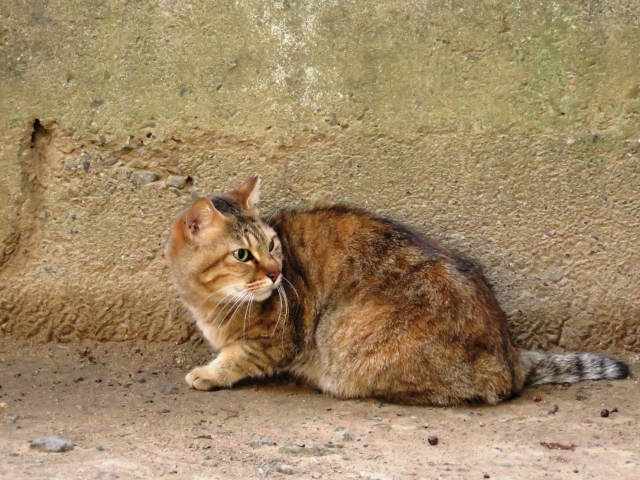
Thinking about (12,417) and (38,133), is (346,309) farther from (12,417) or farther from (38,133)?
(38,133)

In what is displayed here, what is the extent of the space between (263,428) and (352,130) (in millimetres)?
1767

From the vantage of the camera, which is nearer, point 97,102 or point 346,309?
point 346,309

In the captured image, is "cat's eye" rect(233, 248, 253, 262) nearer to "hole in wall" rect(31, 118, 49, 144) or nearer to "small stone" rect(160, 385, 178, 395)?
"small stone" rect(160, 385, 178, 395)

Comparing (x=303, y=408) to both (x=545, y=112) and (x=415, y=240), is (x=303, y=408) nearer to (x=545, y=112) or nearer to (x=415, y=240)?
(x=415, y=240)

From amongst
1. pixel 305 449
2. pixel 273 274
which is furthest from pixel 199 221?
pixel 305 449

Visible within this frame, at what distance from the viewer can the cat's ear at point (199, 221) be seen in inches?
174

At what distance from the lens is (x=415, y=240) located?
4.61 m

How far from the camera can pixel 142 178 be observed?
494 centimetres

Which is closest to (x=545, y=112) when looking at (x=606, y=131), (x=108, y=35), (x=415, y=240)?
(x=606, y=131)

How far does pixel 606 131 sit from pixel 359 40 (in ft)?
4.81

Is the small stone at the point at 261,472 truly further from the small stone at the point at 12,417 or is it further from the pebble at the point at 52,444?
the small stone at the point at 12,417

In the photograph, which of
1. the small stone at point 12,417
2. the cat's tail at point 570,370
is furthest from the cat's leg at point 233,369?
the cat's tail at point 570,370

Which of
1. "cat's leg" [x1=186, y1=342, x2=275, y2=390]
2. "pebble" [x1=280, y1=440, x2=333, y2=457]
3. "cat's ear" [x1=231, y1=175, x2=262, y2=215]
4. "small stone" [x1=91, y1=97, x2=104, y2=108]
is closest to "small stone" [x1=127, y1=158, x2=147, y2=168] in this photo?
"small stone" [x1=91, y1=97, x2=104, y2=108]

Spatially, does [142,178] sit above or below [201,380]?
above
